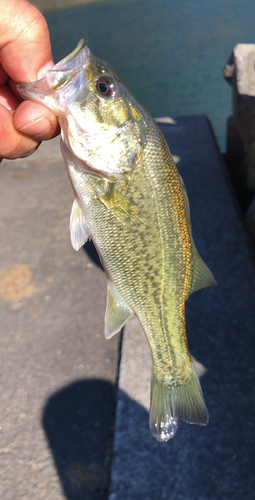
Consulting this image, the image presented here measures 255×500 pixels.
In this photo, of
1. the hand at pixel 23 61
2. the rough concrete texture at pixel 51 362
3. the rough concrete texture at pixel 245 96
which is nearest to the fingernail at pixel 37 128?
the hand at pixel 23 61

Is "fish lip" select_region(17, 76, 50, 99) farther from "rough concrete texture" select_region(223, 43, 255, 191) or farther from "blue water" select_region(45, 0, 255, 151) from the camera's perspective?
"blue water" select_region(45, 0, 255, 151)

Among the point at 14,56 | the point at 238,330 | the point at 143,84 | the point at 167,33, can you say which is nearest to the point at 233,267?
the point at 238,330

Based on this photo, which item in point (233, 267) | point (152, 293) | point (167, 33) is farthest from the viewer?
point (167, 33)

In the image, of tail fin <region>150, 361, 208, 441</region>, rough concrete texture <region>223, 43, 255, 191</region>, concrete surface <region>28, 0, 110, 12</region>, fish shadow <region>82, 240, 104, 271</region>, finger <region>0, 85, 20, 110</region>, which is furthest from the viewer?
concrete surface <region>28, 0, 110, 12</region>

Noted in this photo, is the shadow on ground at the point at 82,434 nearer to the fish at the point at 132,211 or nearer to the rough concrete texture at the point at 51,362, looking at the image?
the rough concrete texture at the point at 51,362

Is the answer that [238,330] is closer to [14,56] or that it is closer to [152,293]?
[152,293]

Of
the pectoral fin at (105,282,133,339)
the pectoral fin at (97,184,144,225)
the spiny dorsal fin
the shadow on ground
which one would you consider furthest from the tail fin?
the pectoral fin at (97,184,144,225)
